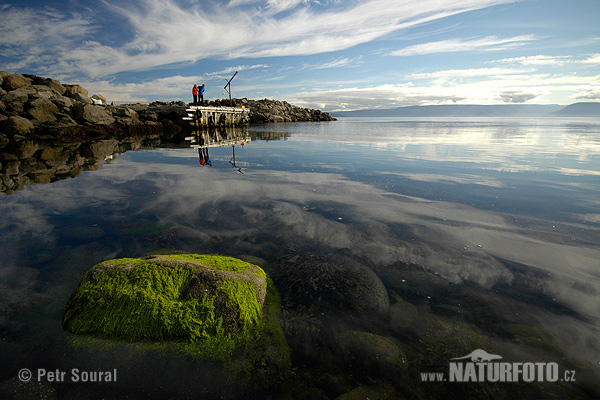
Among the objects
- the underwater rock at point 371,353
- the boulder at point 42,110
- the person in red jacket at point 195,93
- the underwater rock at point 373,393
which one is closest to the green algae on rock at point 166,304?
the underwater rock at point 371,353

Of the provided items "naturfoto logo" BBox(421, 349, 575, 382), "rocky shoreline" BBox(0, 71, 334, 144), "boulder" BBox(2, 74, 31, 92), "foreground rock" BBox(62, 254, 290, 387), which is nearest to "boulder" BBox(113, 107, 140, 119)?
"rocky shoreline" BBox(0, 71, 334, 144)

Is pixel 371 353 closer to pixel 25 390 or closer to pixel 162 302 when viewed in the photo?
pixel 162 302

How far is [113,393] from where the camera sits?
2.86 m

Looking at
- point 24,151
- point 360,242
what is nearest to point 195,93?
point 24,151

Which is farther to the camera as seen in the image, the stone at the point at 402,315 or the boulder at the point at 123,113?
the boulder at the point at 123,113

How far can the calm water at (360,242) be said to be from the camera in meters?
3.33

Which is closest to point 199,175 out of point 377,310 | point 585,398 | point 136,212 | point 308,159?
point 136,212

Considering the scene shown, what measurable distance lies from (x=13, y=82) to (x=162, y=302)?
3808cm

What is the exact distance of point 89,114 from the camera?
27.9 meters

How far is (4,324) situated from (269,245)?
4003 mm

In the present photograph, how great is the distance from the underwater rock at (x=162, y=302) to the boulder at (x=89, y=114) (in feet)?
101

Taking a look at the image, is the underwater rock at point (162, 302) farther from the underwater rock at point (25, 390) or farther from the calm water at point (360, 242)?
the underwater rock at point (25, 390)

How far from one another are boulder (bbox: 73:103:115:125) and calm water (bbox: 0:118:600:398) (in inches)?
803

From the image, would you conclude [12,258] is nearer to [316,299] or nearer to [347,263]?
[316,299]
